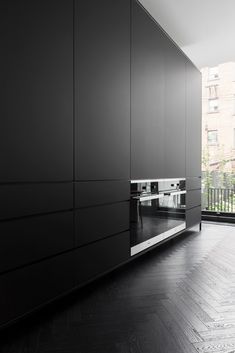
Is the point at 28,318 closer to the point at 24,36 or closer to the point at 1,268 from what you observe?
the point at 1,268

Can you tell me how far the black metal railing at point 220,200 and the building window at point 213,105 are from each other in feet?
6.26

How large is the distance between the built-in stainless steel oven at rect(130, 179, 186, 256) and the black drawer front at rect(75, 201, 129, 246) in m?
0.17

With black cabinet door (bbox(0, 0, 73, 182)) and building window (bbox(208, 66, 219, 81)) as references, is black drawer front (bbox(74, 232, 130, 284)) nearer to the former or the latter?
black cabinet door (bbox(0, 0, 73, 182))

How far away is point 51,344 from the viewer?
5.24 ft

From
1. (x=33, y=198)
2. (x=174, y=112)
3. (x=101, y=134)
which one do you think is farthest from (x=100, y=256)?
(x=174, y=112)

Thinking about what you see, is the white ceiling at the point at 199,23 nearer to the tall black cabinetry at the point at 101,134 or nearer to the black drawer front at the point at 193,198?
the tall black cabinetry at the point at 101,134

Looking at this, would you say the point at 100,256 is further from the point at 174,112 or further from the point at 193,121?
the point at 193,121

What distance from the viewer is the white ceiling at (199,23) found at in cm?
324

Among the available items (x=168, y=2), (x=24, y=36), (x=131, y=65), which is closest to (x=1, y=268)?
(x=24, y=36)

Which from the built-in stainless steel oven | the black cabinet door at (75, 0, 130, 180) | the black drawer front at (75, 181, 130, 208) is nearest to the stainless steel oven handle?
the built-in stainless steel oven

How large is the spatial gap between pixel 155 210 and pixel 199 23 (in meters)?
2.45

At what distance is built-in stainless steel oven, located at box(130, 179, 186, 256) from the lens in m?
2.80

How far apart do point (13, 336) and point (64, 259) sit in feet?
1.73

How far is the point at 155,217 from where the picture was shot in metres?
3.17
